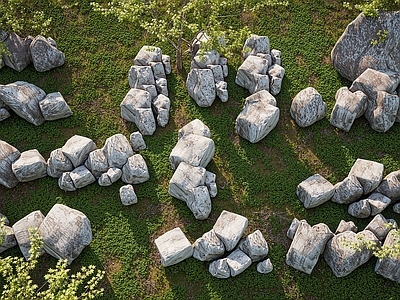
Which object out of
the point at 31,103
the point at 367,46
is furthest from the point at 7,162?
the point at 367,46

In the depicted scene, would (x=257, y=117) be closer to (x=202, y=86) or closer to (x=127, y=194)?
(x=202, y=86)

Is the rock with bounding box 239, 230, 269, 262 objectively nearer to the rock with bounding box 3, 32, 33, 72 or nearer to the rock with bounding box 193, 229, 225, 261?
the rock with bounding box 193, 229, 225, 261

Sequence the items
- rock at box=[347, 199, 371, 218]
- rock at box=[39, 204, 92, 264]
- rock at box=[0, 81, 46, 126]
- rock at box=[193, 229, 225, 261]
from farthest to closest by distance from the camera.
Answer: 1. rock at box=[0, 81, 46, 126]
2. rock at box=[347, 199, 371, 218]
3. rock at box=[193, 229, 225, 261]
4. rock at box=[39, 204, 92, 264]

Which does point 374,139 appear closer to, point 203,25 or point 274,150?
point 274,150

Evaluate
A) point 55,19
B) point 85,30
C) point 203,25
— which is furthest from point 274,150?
point 55,19

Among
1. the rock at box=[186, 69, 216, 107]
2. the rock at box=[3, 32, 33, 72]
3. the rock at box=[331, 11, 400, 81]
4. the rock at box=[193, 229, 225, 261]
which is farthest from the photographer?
the rock at box=[3, 32, 33, 72]

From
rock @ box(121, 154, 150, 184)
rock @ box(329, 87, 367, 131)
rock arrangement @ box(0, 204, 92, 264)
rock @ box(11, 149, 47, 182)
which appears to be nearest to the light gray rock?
rock @ box(11, 149, 47, 182)

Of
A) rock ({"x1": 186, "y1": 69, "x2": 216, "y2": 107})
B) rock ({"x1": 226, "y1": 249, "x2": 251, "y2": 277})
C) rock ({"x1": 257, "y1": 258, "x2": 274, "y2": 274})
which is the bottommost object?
rock ({"x1": 257, "y1": 258, "x2": 274, "y2": 274})
